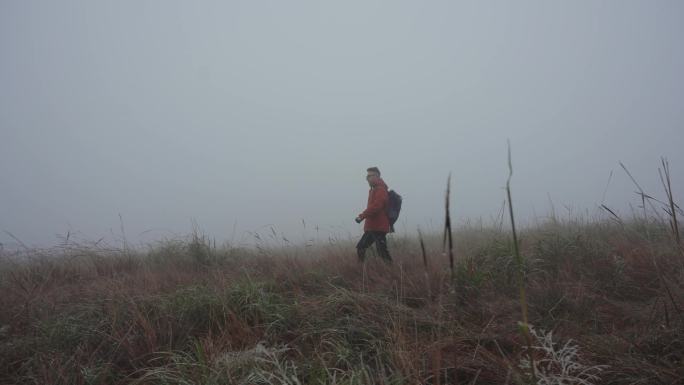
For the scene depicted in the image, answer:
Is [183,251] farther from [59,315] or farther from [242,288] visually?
[242,288]

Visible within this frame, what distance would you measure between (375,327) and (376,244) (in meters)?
2.96

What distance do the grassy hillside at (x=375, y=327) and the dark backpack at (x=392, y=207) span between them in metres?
1.70

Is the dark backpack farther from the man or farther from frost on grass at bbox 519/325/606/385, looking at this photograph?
frost on grass at bbox 519/325/606/385

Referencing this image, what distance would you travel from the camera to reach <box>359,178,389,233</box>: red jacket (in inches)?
211

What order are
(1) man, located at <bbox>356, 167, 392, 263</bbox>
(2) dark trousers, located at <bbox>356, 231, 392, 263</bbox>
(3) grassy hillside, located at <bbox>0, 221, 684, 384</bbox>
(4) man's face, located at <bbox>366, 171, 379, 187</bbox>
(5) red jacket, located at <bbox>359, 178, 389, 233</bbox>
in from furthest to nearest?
(4) man's face, located at <bbox>366, 171, 379, 187</bbox>
(5) red jacket, located at <bbox>359, 178, 389, 233</bbox>
(1) man, located at <bbox>356, 167, 392, 263</bbox>
(2) dark trousers, located at <bbox>356, 231, 392, 263</bbox>
(3) grassy hillside, located at <bbox>0, 221, 684, 384</bbox>

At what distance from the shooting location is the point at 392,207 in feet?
19.0

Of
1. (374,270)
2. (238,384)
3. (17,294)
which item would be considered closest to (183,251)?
(17,294)

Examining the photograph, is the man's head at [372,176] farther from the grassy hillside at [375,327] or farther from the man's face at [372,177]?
the grassy hillside at [375,327]

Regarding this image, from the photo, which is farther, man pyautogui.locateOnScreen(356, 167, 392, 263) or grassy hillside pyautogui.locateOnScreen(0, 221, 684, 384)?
man pyautogui.locateOnScreen(356, 167, 392, 263)

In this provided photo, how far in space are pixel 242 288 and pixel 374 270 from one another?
1.69m

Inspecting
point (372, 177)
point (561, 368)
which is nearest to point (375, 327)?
point (561, 368)

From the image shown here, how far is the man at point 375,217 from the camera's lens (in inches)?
206

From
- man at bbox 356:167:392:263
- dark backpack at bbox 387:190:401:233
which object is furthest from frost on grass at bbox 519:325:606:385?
dark backpack at bbox 387:190:401:233

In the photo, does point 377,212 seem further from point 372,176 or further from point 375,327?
point 375,327
